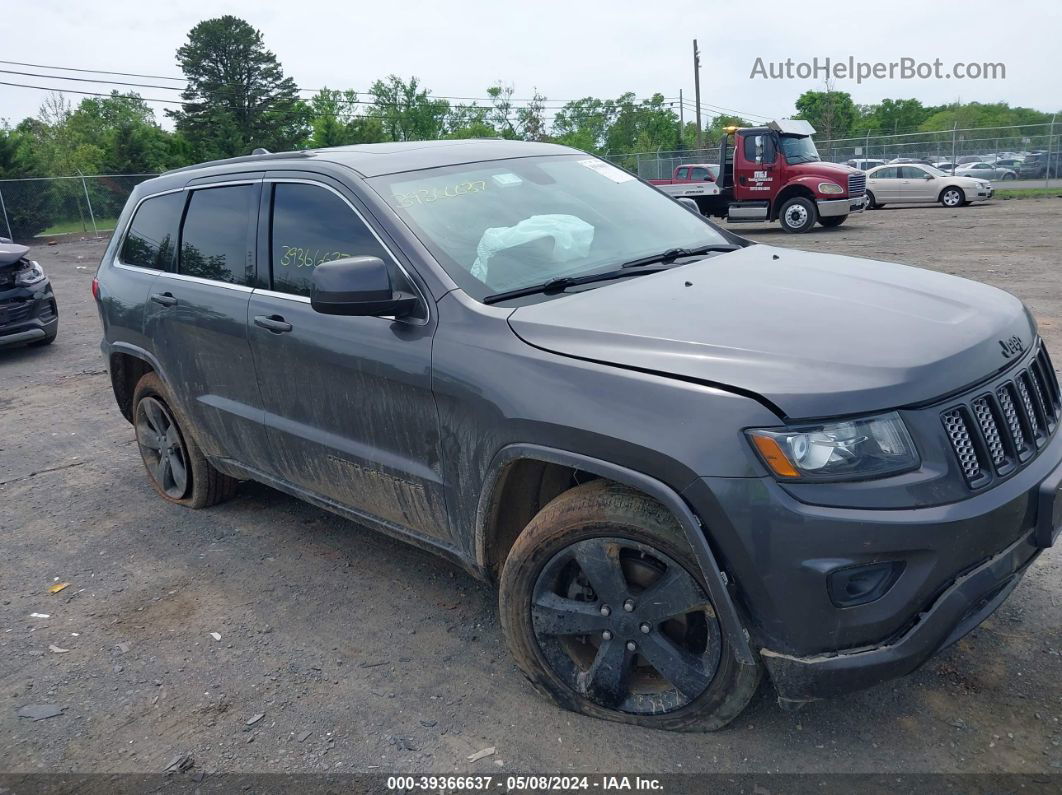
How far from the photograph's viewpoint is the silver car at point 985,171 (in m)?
30.5

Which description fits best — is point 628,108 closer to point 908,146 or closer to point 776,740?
point 908,146

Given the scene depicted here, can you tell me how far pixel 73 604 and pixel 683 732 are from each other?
288cm

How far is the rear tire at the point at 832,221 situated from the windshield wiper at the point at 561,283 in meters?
17.8

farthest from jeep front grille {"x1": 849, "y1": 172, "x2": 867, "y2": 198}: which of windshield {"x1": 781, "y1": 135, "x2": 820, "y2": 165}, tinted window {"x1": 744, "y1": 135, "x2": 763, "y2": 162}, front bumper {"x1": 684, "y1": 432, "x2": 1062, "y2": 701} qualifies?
front bumper {"x1": 684, "y1": 432, "x2": 1062, "y2": 701}

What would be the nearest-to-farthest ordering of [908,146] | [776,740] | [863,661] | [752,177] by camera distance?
[863,661] < [776,740] < [752,177] < [908,146]

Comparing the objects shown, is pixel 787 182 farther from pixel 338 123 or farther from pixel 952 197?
pixel 338 123

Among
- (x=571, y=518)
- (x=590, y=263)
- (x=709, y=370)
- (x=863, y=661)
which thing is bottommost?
(x=863, y=661)

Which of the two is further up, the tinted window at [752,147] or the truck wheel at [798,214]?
the tinted window at [752,147]

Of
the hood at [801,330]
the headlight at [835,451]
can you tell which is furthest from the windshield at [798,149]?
the headlight at [835,451]

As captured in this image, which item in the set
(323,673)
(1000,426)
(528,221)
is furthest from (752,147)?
(323,673)

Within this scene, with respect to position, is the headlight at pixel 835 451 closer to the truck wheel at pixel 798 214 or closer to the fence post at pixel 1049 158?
the truck wheel at pixel 798 214

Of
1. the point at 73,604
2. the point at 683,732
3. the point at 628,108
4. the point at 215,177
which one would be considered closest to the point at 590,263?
the point at 683,732

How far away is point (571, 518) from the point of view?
8.89ft

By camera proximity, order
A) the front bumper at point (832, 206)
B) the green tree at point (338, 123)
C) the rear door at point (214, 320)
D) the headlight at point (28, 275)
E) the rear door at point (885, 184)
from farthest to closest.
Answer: the green tree at point (338, 123) < the rear door at point (885, 184) < the front bumper at point (832, 206) < the headlight at point (28, 275) < the rear door at point (214, 320)
